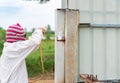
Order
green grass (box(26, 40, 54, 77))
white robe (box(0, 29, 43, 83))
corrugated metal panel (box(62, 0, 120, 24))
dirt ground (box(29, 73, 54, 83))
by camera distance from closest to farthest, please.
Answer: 1. white robe (box(0, 29, 43, 83))
2. corrugated metal panel (box(62, 0, 120, 24))
3. dirt ground (box(29, 73, 54, 83))
4. green grass (box(26, 40, 54, 77))

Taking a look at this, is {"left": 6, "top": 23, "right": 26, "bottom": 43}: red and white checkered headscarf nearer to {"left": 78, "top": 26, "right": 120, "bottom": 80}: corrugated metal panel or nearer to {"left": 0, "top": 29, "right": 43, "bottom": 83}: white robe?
{"left": 0, "top": 29, "right": 43, "bottom": 83}: white robe

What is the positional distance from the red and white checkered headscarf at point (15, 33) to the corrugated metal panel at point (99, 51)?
1.11 m

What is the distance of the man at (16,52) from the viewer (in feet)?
10.3

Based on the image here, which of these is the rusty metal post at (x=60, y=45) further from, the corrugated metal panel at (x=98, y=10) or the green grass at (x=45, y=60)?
the green grass at (x=45, y=60)

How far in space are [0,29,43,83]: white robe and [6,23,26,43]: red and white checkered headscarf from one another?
63 mm

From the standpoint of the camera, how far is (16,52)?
10.4 ft

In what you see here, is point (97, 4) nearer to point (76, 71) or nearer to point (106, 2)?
point (106, 2)

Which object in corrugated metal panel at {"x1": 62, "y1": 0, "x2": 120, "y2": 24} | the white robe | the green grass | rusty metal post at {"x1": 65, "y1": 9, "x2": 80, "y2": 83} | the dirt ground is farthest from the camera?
the green grass

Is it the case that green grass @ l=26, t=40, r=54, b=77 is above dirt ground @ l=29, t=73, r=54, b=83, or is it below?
above

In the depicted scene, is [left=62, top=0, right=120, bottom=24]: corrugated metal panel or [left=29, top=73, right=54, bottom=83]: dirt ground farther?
[left=29, top=73, right=54, bottom=83]: dirt ground

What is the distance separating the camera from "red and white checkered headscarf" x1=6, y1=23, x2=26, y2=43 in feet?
10.5

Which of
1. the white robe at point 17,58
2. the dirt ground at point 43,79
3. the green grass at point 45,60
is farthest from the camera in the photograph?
the green grass at point 45,60

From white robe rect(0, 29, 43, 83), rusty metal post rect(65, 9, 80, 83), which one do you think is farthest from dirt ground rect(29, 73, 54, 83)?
white robe rect(0, 29, 43, 83)

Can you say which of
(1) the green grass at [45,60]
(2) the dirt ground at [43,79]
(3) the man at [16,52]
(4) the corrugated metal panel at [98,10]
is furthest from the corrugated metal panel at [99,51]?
(1) the green grass at [45,60]
